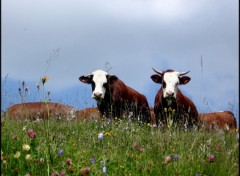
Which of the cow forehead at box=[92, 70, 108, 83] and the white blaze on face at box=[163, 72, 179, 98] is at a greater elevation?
the cow forehead at box=[92, 70, 108, 83]

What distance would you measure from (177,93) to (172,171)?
870 centimetres

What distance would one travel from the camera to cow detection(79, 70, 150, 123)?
1349cm

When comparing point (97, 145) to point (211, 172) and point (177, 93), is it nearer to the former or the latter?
point (211, 172)

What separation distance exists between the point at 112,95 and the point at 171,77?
6.33 feet

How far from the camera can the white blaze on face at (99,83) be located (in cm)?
1334

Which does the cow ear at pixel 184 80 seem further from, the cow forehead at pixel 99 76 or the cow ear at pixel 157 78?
the cow forehead at pixel 99 76

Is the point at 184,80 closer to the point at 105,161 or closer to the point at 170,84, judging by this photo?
the point at 170,84

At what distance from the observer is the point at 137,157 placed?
491 centimetres

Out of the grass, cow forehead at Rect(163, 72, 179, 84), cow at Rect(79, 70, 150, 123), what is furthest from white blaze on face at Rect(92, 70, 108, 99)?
the grass

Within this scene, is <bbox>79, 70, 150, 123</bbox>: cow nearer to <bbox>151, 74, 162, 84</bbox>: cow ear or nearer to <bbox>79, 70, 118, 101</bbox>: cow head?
<bbox>79, 70, 118, 101</bbox>: cow head

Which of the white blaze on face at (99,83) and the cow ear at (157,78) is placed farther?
the cow ear at (157,78)

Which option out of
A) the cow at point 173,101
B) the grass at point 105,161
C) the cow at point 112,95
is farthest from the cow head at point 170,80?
the grass at point 105,161

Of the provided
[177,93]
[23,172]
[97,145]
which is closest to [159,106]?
[177,93]

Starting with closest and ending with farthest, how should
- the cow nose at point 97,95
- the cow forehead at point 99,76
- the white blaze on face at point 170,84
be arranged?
the white blaze on face at point 170,84 → the cow nose at point 97,95 → the cow forehead at point 99,76
